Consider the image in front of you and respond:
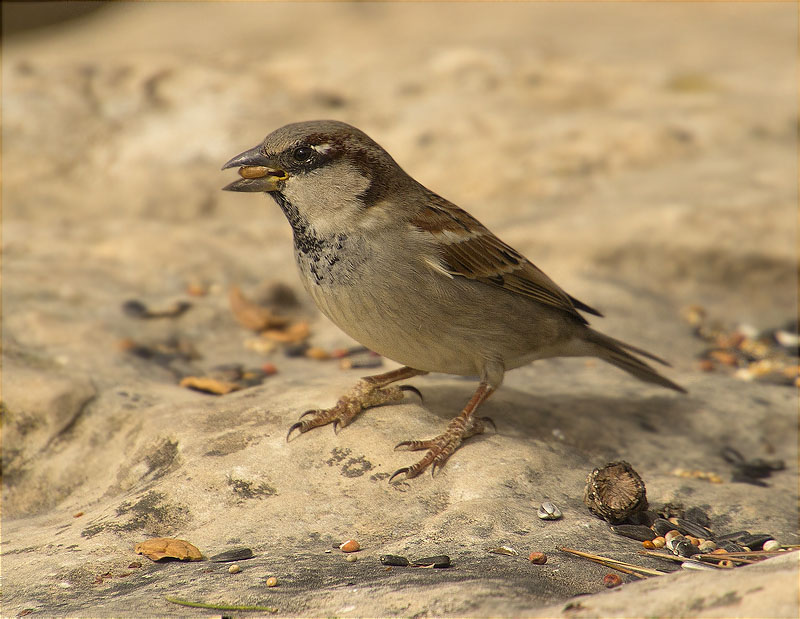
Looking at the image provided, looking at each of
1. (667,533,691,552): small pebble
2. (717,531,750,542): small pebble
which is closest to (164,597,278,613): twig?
(667,533,691,552): small pebble

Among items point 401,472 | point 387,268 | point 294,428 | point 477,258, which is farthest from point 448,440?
point 477,258

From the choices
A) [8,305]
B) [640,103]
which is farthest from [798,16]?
[8,305]

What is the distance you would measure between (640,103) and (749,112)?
1061mm

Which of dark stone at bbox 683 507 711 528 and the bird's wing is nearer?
dark stone at bbox 683 507 711 528

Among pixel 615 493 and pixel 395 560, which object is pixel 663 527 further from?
pixel 395 560

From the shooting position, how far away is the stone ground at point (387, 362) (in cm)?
305

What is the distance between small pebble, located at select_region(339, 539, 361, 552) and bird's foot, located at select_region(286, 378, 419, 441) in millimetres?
757

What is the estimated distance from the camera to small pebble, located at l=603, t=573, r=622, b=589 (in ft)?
9.45

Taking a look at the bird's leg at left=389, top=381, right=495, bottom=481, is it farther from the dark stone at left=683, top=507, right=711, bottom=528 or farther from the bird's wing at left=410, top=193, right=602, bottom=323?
the dark stone at left=683, top=507, right=711, bottom=528

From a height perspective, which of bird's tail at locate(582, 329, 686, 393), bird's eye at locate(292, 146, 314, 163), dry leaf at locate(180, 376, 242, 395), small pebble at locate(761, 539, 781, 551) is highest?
bird's eye at locate(292, 146, 314, 163)

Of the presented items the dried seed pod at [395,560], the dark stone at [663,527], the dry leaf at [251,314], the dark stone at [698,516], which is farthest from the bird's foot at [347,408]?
the dry leaf at [251,314]

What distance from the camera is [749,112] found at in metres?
8.20

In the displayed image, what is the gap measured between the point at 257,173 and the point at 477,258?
3.66ft

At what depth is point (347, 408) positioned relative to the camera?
3957mm
